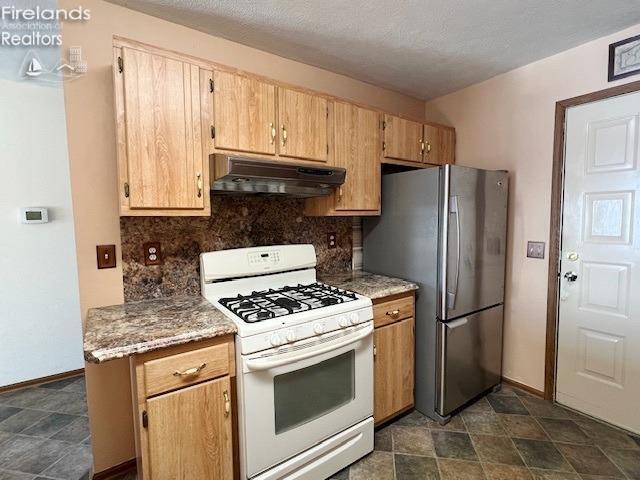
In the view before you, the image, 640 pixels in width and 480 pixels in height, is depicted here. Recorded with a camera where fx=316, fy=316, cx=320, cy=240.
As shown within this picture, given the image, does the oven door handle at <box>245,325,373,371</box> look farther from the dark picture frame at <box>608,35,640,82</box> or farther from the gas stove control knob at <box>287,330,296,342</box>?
the dark picture frame at <box>608,35,640,82</box>

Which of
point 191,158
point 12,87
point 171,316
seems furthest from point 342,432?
point 12,87

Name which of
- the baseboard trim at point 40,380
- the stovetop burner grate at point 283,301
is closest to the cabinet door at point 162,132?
the stovetop burner grate at point 283,301

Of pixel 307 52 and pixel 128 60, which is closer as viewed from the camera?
pixel 128 60

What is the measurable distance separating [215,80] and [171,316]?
1.19 meters

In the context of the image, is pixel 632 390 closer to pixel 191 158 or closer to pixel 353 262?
pixel 353 262

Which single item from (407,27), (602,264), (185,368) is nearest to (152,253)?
(185,368)

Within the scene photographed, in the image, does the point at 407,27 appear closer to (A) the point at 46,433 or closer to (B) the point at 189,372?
(B) the point at 189,372

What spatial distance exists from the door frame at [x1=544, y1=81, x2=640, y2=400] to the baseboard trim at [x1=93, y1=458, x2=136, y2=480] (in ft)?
8.99

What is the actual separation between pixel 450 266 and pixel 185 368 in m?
1.57

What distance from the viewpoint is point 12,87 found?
2.45 m

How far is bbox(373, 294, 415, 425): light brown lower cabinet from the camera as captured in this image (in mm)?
1938

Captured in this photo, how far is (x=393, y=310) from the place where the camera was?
6.53ft

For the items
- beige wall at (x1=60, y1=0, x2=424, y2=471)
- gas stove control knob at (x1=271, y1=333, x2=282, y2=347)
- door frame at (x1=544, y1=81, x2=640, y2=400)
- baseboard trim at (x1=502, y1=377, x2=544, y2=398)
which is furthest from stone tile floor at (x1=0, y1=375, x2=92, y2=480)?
door frame at (x1=544, y1=81, x2=640, y2=400)

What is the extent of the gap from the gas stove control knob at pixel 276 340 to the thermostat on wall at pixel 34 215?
2.44 meters
